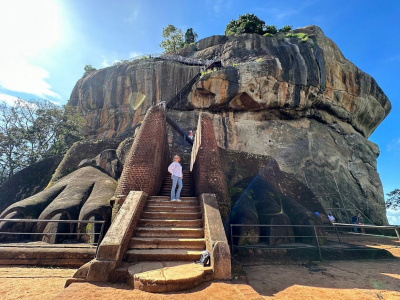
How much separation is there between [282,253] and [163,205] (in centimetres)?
343

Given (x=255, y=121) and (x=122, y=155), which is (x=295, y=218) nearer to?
(x=122, y=155)

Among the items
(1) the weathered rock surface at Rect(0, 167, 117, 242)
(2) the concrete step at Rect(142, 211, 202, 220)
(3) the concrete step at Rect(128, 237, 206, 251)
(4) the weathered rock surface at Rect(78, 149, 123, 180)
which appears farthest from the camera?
(4) the weathered rock surface at Rect(78, 149, 123, 180)

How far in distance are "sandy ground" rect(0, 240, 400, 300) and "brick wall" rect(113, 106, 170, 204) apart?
2.23 metres

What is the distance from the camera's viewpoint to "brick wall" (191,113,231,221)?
603 cm

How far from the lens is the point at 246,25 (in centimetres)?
2814

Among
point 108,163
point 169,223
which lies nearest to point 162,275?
point 169,223

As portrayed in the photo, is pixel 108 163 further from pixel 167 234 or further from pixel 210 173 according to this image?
pixel 167 234

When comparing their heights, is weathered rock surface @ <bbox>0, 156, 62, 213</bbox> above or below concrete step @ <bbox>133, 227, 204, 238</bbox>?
above

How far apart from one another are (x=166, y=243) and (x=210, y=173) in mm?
2673

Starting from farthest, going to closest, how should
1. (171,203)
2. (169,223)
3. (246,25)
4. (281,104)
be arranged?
(246,25)
(281,104)
(171,203)
(169,223)

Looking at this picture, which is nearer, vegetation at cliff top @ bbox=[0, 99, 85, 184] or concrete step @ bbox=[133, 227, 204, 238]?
concrete step @ bbox=[133, 227, 204, 238]

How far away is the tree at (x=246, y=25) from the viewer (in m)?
28.2

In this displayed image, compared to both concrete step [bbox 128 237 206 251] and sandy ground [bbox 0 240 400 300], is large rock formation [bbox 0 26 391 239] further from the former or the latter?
sandy ground [bbox 0 240 400 300]

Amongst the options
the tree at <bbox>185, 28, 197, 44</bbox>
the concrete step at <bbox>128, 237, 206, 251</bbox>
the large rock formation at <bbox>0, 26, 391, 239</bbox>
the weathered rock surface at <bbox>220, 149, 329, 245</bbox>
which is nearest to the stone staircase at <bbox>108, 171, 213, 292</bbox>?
the concrete step at <bbox>128, 237, 206, 251</bbox>
